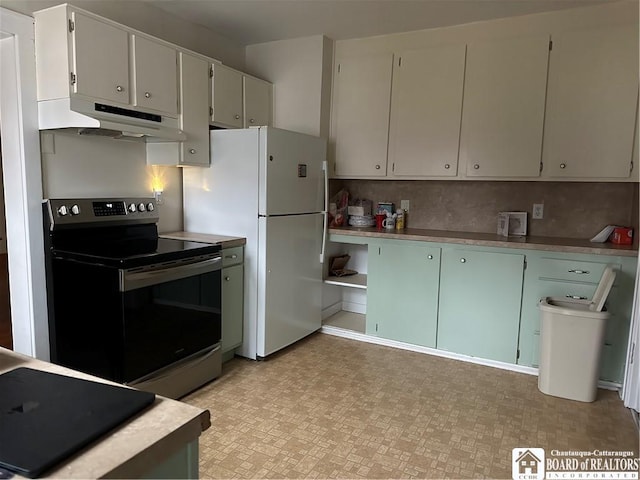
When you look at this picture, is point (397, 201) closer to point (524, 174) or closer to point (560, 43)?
point (524, 174)

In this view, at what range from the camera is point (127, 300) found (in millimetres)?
2184

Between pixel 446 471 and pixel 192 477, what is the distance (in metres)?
1.48

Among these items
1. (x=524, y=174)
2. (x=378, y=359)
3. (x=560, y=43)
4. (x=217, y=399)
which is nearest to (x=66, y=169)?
(x=217, y=399)

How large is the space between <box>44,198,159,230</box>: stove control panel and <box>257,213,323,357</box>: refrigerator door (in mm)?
768

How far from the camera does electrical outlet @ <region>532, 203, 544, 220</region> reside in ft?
11.4

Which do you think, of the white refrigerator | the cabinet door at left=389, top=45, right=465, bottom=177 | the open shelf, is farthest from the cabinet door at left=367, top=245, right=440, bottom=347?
the cabinet door at left=389, top=45, right=465, bottom=177

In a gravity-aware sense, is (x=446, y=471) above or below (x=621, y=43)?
below

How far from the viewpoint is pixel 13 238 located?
2.39 metres

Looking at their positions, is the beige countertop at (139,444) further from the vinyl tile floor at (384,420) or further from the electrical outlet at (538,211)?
the electrical outlet at (538,211)

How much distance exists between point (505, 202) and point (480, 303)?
0.94 meters

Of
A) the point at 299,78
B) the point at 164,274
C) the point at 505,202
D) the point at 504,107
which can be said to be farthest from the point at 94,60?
the point at 505,202

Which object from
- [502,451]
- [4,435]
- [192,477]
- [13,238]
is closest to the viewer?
[4,435]

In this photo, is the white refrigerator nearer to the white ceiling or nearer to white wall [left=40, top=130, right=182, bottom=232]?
white wall [left=40, top=130, right=182, bottom=232]

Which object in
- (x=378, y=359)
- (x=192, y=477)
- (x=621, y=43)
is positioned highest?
(x=621, y=43)
